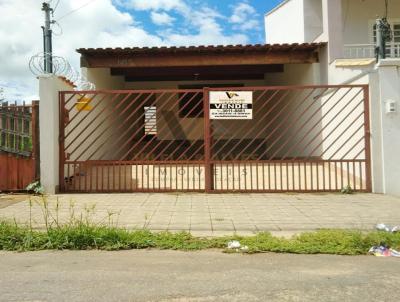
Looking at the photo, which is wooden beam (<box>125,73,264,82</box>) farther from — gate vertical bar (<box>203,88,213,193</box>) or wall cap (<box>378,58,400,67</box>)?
wall cap (<box>378,58,400,67</box>)

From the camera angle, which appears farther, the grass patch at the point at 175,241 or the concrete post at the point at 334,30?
the concrete post at the point at 334,30

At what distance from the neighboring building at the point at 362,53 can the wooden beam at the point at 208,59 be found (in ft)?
2.46

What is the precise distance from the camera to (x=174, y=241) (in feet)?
17.8

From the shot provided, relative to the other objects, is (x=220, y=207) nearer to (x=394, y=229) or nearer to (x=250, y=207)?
(x=250, y=207)

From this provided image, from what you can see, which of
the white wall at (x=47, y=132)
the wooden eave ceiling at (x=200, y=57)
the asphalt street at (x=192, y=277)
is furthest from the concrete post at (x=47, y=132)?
the asphalt street at (x=192, y=277)

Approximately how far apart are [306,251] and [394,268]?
3.33ft

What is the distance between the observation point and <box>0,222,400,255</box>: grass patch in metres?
5.16

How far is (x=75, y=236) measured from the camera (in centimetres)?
539

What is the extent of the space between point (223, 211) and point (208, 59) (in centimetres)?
677

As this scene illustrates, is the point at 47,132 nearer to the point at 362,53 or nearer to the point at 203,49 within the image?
the point at 203,49

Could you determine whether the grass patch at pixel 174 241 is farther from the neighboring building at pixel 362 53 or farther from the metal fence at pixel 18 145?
the metal fence at pixel 18 145

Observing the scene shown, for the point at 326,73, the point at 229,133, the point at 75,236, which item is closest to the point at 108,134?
the point at 229,133

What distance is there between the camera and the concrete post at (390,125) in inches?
339

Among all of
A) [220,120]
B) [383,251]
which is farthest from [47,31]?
[383,251]
